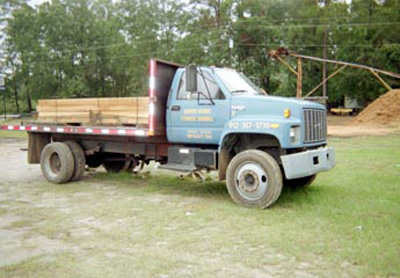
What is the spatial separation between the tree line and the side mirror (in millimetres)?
29843

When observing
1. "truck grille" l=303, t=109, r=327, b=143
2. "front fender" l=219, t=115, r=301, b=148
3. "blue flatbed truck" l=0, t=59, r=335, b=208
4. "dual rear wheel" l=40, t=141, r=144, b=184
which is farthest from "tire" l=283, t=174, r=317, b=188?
"dual rear wheel" l=40, t=141, r=144, b=184

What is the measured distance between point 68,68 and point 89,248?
53603mm

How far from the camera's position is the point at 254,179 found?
7164 millimetres

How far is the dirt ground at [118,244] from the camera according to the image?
454 centimetres

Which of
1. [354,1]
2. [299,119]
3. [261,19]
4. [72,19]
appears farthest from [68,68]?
[299,119]

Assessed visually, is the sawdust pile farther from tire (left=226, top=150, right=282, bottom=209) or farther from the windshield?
tire (left=226, top=150, right=282, bottom=209)

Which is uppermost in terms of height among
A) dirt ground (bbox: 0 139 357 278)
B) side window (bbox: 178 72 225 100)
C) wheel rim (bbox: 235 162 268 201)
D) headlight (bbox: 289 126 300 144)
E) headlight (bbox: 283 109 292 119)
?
side window (bbox: 178 72 225 100)

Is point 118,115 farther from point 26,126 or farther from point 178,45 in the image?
point 178,45

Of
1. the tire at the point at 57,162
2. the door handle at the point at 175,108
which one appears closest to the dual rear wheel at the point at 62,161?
the tire at the point at 57,162

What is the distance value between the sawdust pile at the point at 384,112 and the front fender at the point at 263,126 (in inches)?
922

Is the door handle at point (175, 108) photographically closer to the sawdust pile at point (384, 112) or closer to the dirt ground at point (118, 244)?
the dirt ground at point (118, 244)

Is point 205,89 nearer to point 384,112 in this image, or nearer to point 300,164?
point 300,164

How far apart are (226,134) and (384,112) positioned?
2582 centimetres

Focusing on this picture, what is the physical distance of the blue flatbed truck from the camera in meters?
7.02
